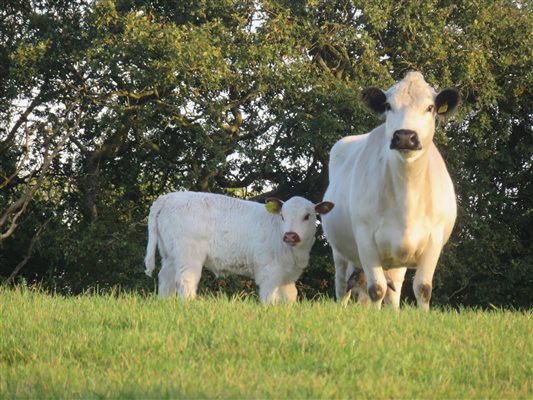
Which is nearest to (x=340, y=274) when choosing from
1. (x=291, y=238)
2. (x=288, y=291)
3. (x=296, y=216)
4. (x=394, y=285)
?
(x=291, y=238)

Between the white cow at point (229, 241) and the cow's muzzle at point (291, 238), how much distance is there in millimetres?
100

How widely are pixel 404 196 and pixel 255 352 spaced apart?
303 centimetres

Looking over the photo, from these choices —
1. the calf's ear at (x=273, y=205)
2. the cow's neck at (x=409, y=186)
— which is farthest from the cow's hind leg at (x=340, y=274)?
the cow's neck at (x=409, y=186)

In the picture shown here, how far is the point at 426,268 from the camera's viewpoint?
9.38 metres

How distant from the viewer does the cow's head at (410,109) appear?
8.64 metres

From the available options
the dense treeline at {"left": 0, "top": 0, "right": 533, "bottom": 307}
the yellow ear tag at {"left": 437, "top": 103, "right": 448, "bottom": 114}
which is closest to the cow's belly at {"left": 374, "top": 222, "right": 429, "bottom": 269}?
the yellow ear tag at {"left": 437, "top": 103, "right": 448, "bottom": 114}

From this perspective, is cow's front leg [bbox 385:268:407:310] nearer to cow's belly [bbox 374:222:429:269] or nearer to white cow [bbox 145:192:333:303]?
cow's belly [bbox 374:222:429:269]

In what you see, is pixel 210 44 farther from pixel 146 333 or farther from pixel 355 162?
pixel 146 333

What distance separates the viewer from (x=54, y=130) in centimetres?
1866

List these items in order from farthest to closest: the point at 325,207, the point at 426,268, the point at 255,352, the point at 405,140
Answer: the point at 325,207 < the point at 426,268 < the point at 405,140 < the point at 255,352

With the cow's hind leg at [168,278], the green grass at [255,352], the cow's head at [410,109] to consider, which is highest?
the cow's head at [410,109]

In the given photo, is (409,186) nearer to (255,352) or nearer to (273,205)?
(255,352)

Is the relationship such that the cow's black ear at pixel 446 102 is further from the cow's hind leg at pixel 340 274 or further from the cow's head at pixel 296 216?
the cow's head at pixel 296 216

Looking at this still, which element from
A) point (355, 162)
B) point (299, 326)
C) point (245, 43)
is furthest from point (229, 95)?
point (299, 326)
